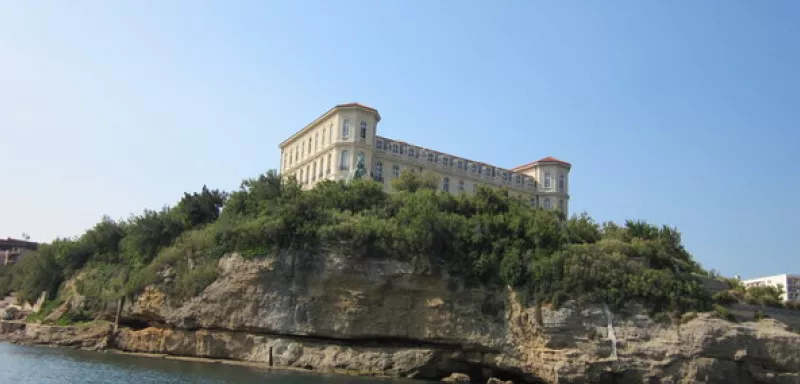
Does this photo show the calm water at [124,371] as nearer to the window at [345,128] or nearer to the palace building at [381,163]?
the palace building at [381,163]

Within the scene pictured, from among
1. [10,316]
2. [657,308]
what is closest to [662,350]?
[657,308]

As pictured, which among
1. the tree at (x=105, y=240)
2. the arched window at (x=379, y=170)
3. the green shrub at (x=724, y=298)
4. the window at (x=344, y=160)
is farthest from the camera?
the arched window at (x=379, y=170)

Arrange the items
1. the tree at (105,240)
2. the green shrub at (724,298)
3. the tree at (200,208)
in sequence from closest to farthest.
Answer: the green shrub at (724,298) < the tree at (200,208) < the tree at (105,240)

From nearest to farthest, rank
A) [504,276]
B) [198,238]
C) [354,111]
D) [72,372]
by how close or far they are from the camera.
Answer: [72,372] < [504,276] < [198,238] < [354,111]

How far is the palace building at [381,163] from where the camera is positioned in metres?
58.5

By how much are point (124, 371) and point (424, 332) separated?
48.6 feet

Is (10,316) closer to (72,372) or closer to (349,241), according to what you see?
(72,372)

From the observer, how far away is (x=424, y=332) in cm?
3441

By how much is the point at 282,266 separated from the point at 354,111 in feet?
81.8

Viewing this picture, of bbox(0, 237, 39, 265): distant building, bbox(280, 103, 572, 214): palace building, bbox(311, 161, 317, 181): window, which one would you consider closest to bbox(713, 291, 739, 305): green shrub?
bbox(280, 103, 572, 214): palace building

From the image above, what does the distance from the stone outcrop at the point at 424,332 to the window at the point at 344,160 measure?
21522 millimetres

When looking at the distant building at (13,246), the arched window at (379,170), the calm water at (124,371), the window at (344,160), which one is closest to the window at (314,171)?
the window at (344,160)

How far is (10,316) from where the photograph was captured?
50562 mm

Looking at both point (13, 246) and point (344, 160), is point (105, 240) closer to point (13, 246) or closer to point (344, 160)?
point (344, 160)
